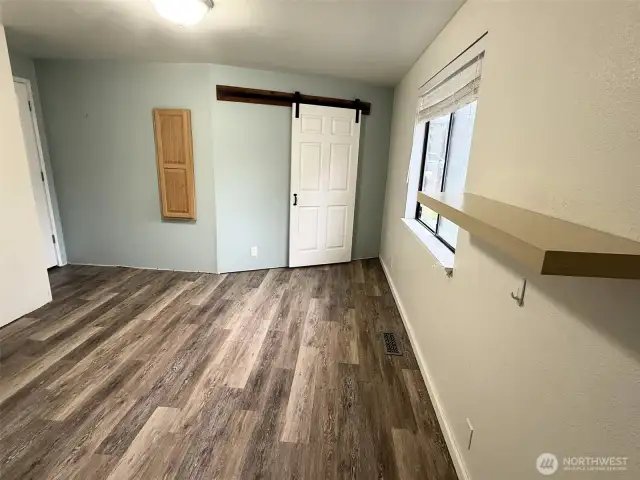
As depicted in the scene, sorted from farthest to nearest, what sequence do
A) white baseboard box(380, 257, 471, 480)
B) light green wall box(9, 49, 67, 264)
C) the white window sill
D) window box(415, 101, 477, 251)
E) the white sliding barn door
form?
the white sliding barn door, light green wall box(9, 49, 67, 264), window box(415, 101, 477, 251), the white window sill, white baseboard box(380, 257, 471, 480)

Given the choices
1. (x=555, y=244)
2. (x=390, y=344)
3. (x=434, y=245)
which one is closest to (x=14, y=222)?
(x=390, y=344)

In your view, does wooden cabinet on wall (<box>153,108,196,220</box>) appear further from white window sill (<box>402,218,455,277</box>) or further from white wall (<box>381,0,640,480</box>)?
white wall (<box>381,0,640,480</box>)

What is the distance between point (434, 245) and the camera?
7.75ft

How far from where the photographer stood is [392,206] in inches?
153

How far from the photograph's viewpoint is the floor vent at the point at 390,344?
249 centimetres

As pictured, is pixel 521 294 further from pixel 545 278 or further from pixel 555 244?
pixel 555 244

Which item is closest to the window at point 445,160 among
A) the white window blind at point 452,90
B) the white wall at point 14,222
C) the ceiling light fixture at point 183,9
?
the white window blind at point 452,90

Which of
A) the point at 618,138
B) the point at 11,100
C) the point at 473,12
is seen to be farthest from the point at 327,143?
the point at 618,138

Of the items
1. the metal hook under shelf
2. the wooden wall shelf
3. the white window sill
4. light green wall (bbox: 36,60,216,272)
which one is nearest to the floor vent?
the white window sill

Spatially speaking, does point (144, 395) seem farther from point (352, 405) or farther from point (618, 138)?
point (618, 138)

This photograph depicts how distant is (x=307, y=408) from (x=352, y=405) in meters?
0.28

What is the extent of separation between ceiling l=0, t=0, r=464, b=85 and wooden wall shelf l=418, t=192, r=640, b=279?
5.17ft

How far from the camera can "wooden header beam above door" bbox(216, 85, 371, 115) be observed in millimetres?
3494

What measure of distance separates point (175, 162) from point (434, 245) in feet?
9.72
